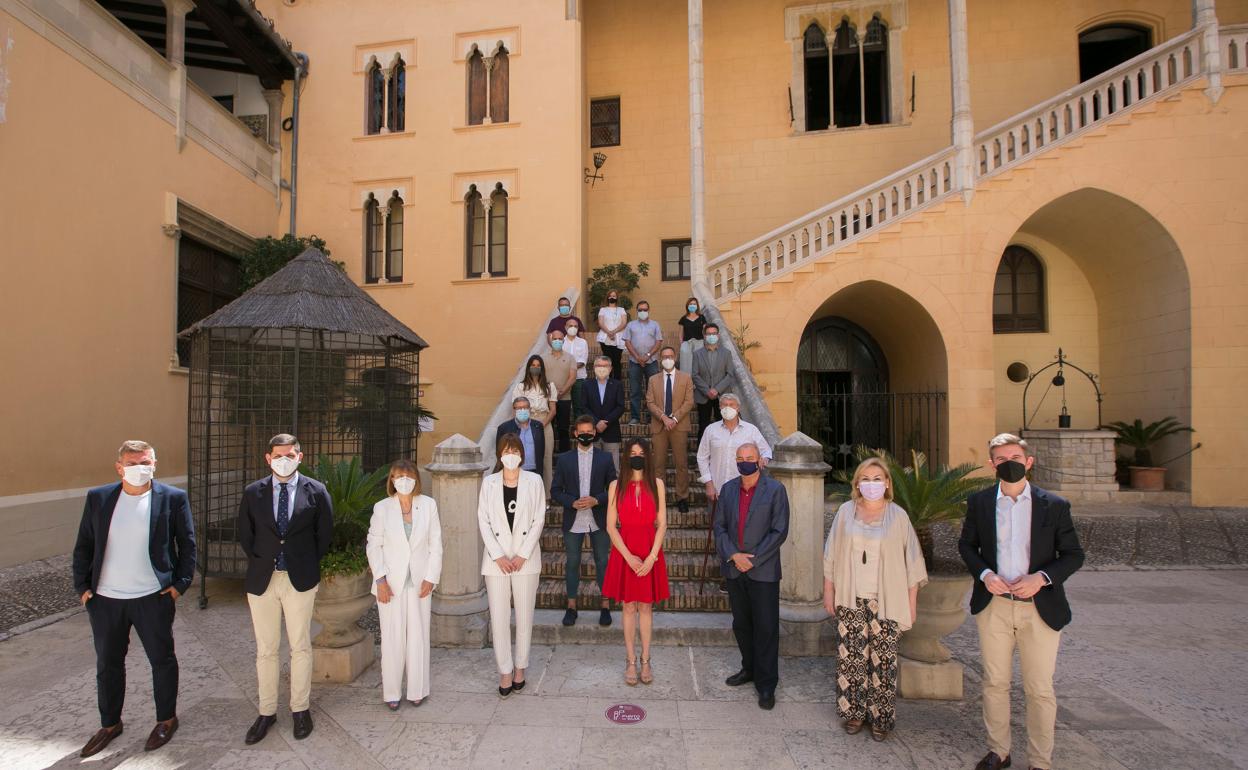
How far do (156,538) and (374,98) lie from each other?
45.4ft

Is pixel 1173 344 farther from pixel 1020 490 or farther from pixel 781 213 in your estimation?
pixel 1020 490

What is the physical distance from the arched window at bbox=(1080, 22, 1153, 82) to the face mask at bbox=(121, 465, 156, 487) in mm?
19478

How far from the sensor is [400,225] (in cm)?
1514

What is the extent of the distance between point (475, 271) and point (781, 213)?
299 inches

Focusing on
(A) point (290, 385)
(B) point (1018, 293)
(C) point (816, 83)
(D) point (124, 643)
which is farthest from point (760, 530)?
(C) point (816, 83)

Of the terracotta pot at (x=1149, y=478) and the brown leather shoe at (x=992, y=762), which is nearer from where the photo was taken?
the brown leather shoe at (x=992, y=762)

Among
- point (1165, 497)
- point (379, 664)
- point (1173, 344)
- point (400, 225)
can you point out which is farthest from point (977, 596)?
point (400, 225)

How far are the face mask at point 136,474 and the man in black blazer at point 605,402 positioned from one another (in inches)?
174

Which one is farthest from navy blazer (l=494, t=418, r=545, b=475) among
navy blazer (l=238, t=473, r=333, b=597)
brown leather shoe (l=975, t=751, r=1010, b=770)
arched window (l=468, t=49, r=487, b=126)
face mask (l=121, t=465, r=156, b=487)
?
arched window (l=468, t=49, r=487, b=126)

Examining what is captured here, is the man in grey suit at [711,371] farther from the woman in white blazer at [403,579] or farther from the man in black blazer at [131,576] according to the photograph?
the man in black blazer at [131,576]

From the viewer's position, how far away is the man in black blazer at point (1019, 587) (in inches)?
148

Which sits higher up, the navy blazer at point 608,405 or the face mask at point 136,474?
the navy blazer at point 608,405

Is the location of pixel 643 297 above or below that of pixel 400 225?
below

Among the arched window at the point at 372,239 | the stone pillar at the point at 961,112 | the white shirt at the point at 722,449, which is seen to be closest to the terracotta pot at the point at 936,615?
the white shirt at the point at 722,449
